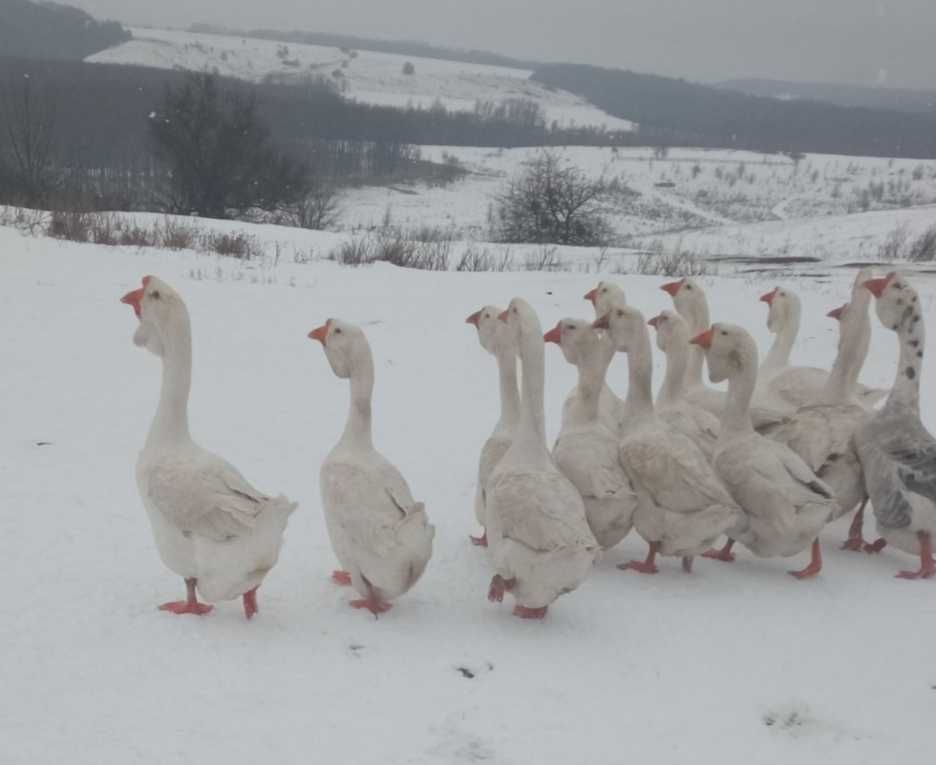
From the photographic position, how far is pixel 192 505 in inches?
152

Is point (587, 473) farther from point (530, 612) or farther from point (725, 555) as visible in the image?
point (725, 555)

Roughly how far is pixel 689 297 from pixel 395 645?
4.06 metres

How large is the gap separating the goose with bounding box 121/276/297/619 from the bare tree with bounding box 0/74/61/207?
31344 mm

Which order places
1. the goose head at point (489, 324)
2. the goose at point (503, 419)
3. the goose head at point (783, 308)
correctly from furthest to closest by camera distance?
the goose head at point (783, 308) → the goose head at point (489, 324) → the goose at point (503, 419)

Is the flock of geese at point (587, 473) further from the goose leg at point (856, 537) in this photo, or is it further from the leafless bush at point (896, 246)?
the leafless bush at point (896, 246)

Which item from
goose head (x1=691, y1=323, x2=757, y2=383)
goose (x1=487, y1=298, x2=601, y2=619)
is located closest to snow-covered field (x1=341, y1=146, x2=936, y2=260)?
goose head (x1=691, y1=323, x2=757, y2=383)

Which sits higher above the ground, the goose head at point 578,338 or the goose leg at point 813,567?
the goose head at point 578,338

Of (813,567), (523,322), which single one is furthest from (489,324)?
(813,567)

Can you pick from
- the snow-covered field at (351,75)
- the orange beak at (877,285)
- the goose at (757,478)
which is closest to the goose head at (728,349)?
the goose at (757,478)

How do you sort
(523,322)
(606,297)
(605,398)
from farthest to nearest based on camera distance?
1. (606,297)
2. (605,398)
3. (523,322)

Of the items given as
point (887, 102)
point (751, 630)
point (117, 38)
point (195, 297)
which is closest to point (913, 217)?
point (195, 297)

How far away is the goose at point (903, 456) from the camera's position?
5.03m

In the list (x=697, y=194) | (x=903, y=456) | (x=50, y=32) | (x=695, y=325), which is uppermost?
(x=50, y=32)

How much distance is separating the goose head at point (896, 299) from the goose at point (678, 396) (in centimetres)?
139
